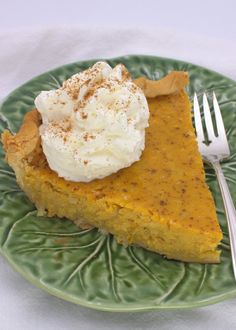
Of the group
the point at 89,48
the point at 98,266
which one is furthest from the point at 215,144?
the point at 89,48

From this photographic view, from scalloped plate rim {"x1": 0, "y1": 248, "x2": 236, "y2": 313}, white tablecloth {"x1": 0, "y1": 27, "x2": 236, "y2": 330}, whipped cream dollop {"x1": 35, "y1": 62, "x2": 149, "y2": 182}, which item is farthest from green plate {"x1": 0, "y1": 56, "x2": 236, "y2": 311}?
white tablecloth {"x1": 0, "y1": 27, "x2": 236, "y2": 330}

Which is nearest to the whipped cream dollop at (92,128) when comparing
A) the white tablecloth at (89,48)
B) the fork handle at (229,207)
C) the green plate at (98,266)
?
the green plate at (98,266)

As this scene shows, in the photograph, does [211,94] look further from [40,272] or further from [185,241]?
[40,272]

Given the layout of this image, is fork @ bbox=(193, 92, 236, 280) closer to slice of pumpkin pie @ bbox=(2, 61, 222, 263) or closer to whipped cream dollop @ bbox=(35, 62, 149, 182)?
slice of pumpkin pie @ bbox=(2, 61, 222, 263)

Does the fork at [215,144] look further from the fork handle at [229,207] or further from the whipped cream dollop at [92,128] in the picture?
the whipped cream dollop at [92,128]

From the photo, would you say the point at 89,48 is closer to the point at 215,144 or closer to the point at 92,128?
the point at 215,144

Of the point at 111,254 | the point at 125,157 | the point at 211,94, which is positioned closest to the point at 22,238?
the point at 111,254
